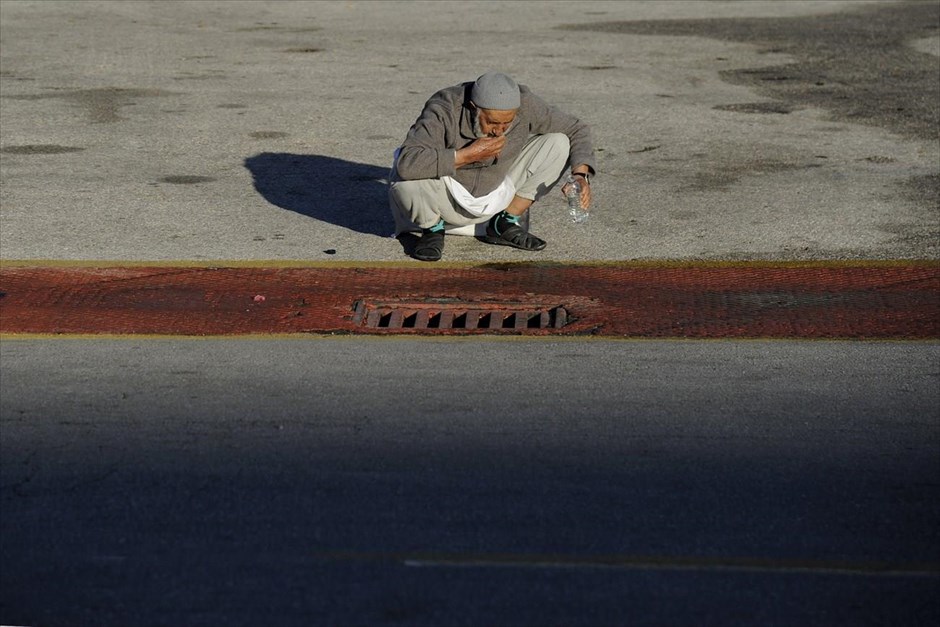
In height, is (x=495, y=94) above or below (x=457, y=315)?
above

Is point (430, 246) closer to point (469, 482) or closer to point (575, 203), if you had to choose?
point (575, 203)

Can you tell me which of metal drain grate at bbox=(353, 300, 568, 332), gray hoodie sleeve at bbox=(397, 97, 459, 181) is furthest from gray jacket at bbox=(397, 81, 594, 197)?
metal drain grate at bbox=(353, 300, 568, 332)

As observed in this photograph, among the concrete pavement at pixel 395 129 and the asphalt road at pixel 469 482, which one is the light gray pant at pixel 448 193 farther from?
the asphalt road at pixel 469 482

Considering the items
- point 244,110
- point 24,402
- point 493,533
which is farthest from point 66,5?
point 493,533

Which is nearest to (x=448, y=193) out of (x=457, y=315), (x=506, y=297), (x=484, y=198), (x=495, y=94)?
(x=484, y=198)

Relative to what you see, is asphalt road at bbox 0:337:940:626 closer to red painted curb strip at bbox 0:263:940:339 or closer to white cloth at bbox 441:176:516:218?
red painted curb strip at bbox 0:263:940:339

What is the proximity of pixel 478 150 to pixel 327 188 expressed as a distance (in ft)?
8.53

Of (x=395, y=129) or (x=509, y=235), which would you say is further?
(x=395, y=129)

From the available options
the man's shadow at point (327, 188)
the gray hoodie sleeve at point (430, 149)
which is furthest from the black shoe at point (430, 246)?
the man's shadow at point (327, 188)

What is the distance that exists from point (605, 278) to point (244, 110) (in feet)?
20.6

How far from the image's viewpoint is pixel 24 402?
19.6 ft

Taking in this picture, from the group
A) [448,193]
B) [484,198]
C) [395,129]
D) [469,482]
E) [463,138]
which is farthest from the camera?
[395,129]

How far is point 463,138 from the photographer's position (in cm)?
817

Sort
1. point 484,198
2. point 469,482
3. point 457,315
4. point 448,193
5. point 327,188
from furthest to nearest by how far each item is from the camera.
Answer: point 327,188 → point 484,198 → point 448,193 → point 457,315 → point 469,482
